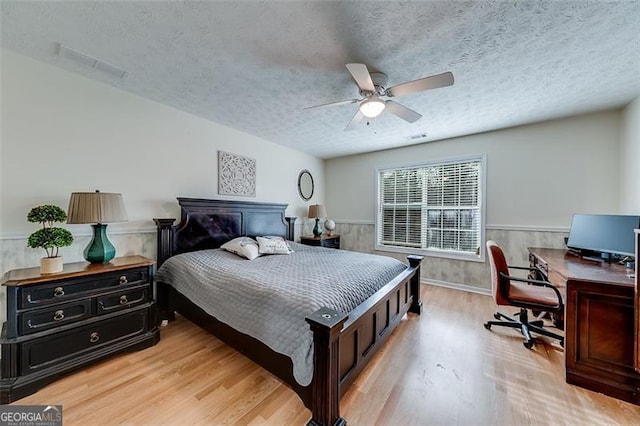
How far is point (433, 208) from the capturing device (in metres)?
4.20

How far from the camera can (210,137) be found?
329 centimetres

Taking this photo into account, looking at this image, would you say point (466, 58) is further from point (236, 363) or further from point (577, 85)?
point (236, 363)

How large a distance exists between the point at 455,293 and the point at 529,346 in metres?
1.47

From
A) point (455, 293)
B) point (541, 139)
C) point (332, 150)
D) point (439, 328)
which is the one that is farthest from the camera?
point (332, 150)

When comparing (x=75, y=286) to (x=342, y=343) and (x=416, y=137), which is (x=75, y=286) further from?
(x=416, y=137)

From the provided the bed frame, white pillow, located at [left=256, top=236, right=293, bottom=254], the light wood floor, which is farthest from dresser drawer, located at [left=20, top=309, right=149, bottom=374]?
white pillow, located at [left=256, top=236, right=293, bottom=254]

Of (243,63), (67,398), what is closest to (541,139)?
(243,63)

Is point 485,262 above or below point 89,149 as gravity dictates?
below

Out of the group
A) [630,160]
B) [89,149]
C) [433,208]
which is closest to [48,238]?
[89,149]

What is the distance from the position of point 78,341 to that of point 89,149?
1.75 meters

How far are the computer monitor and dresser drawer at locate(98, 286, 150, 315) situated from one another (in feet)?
14.4

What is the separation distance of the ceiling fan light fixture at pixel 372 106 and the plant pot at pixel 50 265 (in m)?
2.77

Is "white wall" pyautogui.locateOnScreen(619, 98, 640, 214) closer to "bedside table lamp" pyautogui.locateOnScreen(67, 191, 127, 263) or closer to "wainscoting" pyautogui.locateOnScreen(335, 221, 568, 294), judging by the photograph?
"wainscoting" pyautogui.locateOnScreen(335, 221, 568, 294)

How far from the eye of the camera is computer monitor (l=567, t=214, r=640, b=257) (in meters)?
2.17
